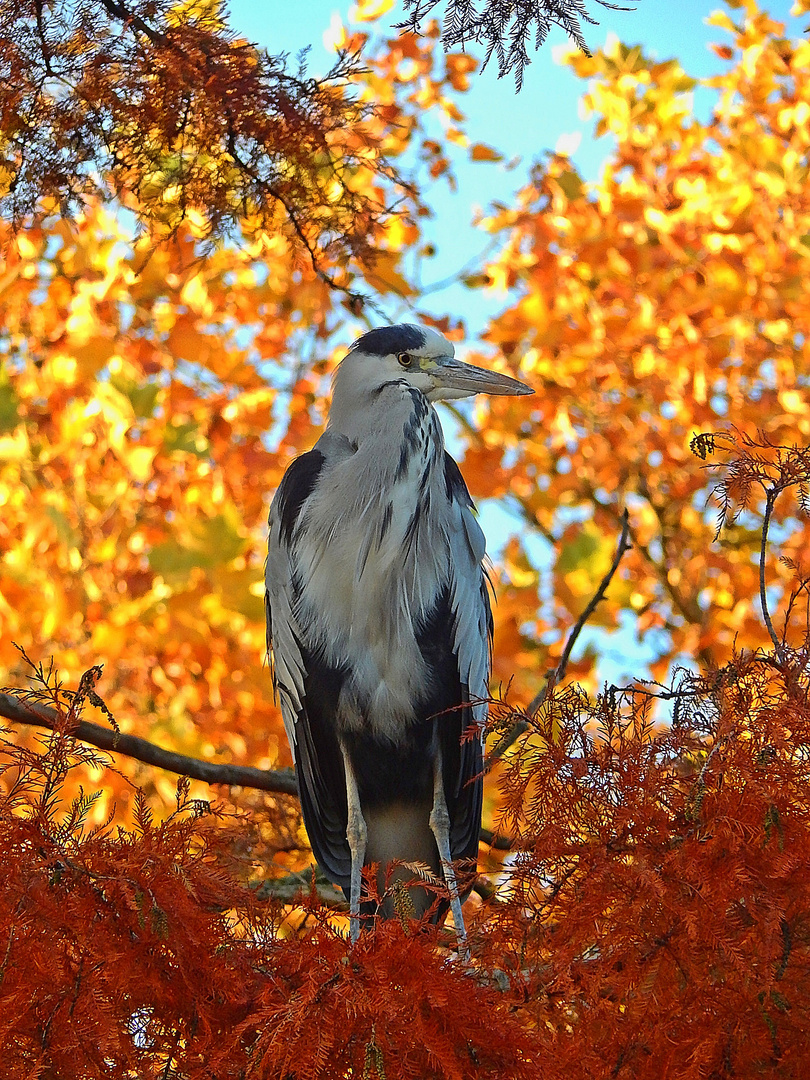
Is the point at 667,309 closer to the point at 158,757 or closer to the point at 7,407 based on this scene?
the point at 7,407

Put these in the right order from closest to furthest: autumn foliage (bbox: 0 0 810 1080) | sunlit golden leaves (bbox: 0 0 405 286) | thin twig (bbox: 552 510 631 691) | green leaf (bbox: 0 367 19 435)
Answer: autumn foliage (bbox: 0 0 810 1080)
sunlit golden leaves (bbox: 0 0 405 286)
thin twig (bbox: 552 510 631 691)
green leaf (bbox: 0 367 19 435)

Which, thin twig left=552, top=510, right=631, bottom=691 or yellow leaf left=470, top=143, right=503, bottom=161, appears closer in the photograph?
thin twig left=552, top=510, right=631, bottom=691

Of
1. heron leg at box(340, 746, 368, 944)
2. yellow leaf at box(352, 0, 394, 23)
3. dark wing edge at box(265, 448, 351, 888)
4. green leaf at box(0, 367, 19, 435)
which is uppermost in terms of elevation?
yellow leaf at box(352, 0, 394, 23)

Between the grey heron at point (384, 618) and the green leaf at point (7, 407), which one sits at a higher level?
the green leaf at point (7, 407)

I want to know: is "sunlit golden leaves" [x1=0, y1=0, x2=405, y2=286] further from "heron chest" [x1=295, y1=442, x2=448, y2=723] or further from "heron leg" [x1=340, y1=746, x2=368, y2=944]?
"heron leg" [x1=340, y1=746, x2=368, y2=944]

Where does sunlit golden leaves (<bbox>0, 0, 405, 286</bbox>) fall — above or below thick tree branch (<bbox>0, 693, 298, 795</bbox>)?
above

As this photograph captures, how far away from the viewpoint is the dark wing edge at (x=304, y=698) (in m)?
2.71

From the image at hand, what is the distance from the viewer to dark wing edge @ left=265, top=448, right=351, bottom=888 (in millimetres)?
2709

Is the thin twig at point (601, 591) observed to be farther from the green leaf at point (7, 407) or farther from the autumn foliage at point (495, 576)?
the green leaf at point (7, 407)

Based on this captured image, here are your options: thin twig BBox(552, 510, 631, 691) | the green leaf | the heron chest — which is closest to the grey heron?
the heron chest

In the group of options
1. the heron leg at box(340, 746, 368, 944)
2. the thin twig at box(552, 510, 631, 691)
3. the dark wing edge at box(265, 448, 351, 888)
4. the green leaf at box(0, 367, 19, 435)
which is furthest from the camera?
the green leaf at box(0, 367, 19, 435)

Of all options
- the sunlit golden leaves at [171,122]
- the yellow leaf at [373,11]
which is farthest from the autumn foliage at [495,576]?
the yellow leaf at [373,11]

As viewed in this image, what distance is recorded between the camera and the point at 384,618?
264 cm

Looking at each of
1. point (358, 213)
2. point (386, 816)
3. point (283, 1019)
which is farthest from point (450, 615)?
point (283, 1019)
